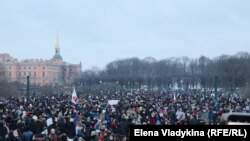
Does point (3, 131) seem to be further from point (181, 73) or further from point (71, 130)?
point (181, 73)

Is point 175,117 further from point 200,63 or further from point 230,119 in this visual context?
point 200,63

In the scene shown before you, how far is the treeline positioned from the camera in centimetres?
7600

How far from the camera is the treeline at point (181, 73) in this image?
249 ft

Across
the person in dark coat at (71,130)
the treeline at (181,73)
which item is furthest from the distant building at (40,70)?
the person in dark coat at (71,130)

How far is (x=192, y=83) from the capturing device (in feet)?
326

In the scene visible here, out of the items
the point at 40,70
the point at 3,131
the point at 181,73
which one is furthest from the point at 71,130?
the point at 40,70

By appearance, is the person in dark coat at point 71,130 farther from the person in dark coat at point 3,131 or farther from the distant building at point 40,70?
the distant building at point 40,70

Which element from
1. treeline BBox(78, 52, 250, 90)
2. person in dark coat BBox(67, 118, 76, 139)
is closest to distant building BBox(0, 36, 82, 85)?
treeline BBox(78, 52, 250, 90)

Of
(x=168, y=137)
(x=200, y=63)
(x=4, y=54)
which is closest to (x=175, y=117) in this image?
(x=168, y=137)

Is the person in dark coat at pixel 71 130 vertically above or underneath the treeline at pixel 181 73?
underneath

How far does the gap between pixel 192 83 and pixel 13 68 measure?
57315 millimetres

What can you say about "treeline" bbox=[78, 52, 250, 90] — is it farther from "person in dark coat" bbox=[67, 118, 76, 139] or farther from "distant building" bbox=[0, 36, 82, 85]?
"person in dark coat" bbox=[67, 118, 76, 139]

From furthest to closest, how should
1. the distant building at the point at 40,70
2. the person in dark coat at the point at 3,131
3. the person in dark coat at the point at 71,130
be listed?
the distant building at the point at 40,70 < the person in dark coat at the point at 71,130 < the person in dark coat at the point at 3,131

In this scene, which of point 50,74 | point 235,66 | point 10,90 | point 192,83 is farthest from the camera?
point 50,74
